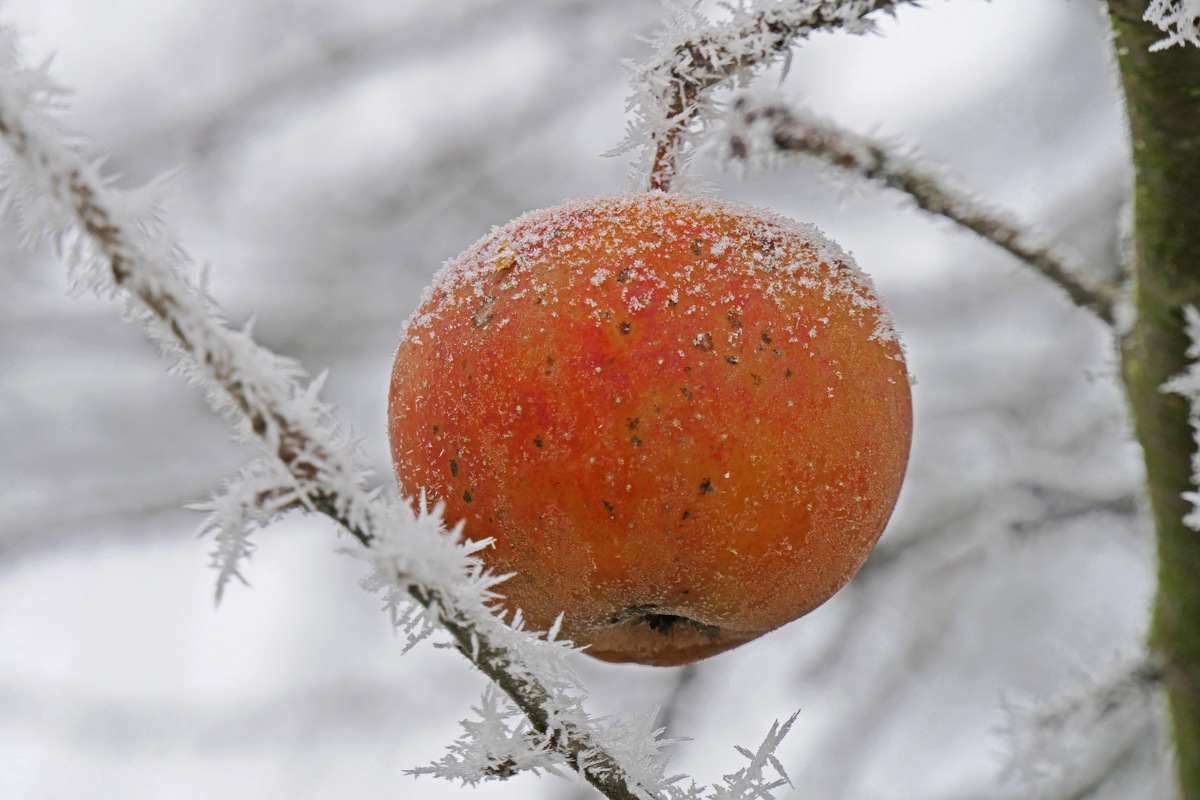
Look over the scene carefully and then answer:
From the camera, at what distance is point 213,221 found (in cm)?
312

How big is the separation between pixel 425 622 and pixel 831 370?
294 millimetres

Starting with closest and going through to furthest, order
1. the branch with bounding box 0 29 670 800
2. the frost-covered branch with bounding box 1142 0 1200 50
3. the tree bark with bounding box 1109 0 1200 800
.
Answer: the branch with bounding box 0 29 670 800 → the frost-covered branch with bounding box 1142 0 1200 50 → the tree bark with bounding box 1109 0 1200 800

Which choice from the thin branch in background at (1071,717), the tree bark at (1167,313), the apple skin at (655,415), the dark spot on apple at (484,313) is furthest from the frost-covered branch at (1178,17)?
the thin branch in background at (1071,717)

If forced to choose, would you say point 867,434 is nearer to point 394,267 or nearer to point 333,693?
point 394,267

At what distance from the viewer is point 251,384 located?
41cm

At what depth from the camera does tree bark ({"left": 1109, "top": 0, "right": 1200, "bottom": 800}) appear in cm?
66

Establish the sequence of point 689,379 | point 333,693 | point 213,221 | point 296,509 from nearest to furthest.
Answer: point 296,509 < point 689,379 < point 213,221 < point 333,693

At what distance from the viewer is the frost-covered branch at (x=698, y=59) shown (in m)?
0.61

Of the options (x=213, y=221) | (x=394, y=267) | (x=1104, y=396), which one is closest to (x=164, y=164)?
(x=213, y=221)

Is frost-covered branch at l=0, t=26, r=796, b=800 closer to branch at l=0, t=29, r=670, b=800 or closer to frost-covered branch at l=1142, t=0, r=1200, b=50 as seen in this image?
branch at l=0, t=29, r=670, b=800

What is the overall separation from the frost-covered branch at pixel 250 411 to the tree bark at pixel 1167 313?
0.54 m

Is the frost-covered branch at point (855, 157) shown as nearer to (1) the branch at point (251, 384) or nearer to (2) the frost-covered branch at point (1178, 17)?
(2) the frost-covered branch at point (1178, 17)

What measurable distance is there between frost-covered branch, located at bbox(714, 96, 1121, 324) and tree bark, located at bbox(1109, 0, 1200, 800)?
3.8 inches

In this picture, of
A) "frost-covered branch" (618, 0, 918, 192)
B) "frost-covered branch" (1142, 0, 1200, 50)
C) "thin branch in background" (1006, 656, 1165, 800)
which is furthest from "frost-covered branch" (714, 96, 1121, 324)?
"thin branch in background" (1006, 656, 1165, 800)
